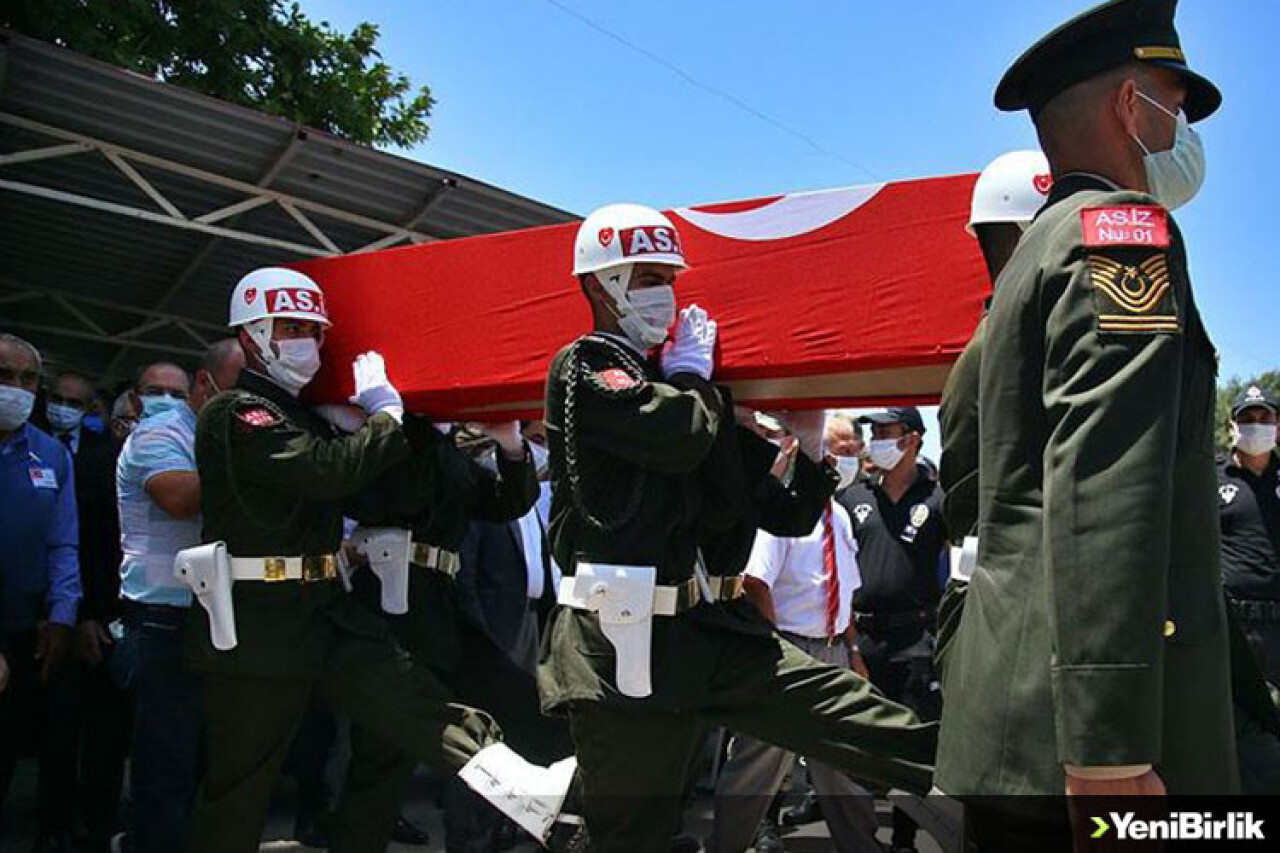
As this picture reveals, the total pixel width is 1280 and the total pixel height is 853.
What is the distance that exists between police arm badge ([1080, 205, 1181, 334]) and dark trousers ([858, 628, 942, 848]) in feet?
14.2

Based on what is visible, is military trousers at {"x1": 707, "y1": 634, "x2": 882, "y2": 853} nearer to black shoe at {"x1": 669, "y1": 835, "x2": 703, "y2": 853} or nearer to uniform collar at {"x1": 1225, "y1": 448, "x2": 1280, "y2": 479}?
black shoe at {"x1": 669, "y1": 835, "x2": 703, "y2": 853}

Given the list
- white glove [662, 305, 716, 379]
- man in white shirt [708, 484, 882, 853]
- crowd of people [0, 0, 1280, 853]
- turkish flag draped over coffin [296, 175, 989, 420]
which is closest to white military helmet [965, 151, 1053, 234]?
crowd of people [0, 0, 1280, 853]

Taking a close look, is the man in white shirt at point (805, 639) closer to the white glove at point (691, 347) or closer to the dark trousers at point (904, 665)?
the dark trousers at point (904, 665)

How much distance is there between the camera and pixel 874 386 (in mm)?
3512

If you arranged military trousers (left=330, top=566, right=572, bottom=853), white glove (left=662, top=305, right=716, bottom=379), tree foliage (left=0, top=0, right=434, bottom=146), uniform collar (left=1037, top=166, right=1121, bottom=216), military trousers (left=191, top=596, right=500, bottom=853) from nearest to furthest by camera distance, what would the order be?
uniform collar (left=1037, top=166, right=1121, bottom=216) < white glove (left=662, top=305, right=716, bottom=379) < military trousers (left=191, top=596, right=500, bottom=853) < military trousers (left=330, top=566, right=572, bottom=853) < tree foliage (left=0, top=0, right=434, bottom=146)

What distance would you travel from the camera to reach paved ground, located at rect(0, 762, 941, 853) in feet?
17.5

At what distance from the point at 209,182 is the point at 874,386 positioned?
5609mm

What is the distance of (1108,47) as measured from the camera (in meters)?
1.98

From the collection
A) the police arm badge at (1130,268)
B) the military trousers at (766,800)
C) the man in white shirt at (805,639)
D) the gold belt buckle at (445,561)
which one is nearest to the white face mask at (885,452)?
the man in white shirt at (805,639)

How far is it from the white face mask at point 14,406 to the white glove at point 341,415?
1286 mm

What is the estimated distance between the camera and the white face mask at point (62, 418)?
6.30 m

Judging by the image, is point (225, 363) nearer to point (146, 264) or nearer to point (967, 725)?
point (967, 725)

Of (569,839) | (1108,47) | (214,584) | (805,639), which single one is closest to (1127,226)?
(1108,47)

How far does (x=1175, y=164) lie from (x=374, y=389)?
2.63 m
